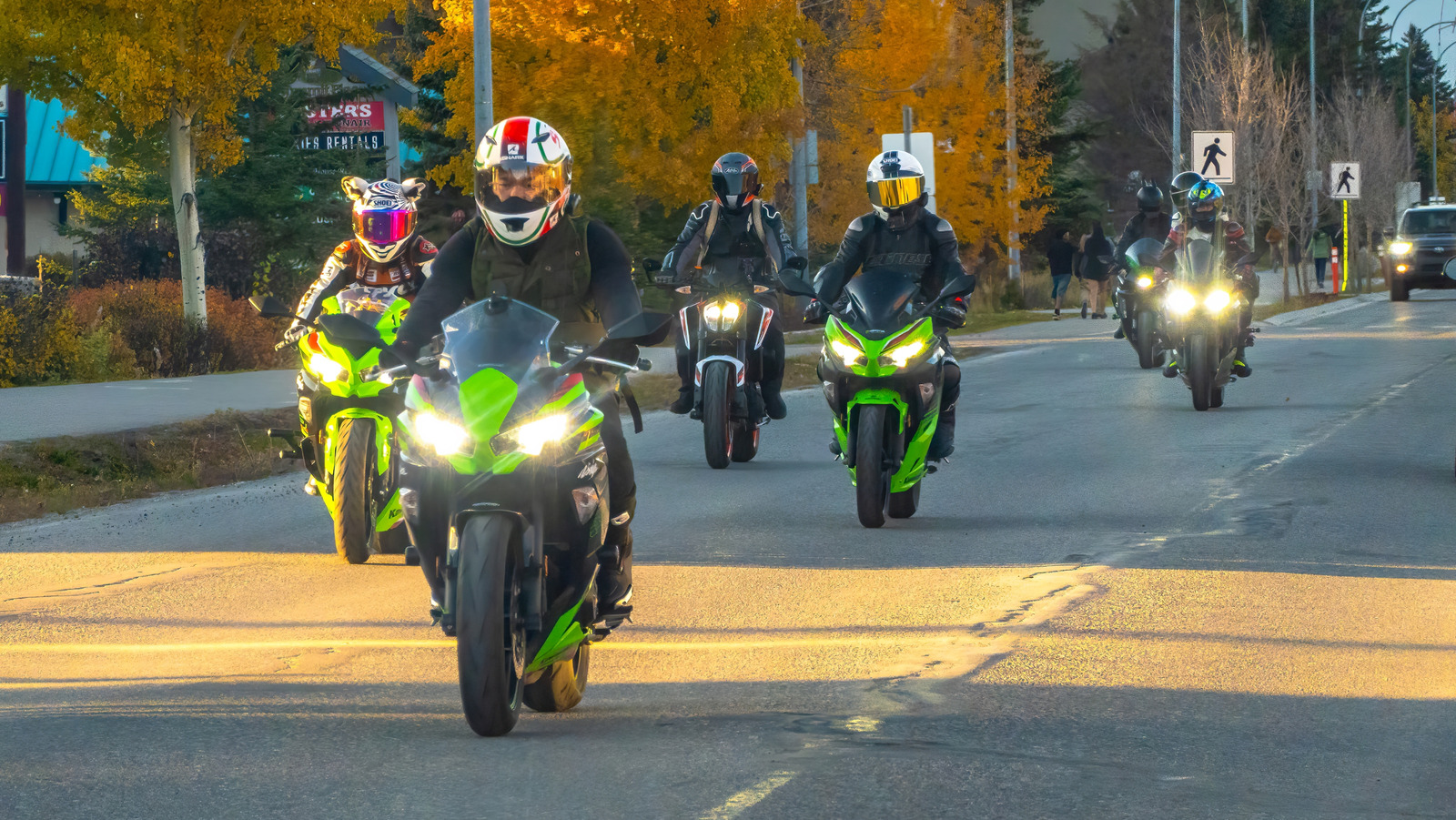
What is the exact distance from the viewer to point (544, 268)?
6426 mm

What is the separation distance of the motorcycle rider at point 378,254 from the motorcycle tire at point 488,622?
4.48 meters

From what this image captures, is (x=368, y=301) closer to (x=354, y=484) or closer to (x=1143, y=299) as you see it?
(x=354, y=484)

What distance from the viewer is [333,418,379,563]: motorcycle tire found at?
9.23 meters

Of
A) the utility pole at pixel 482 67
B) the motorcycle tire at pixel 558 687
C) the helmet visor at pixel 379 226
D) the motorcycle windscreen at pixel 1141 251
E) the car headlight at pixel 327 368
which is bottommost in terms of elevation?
the motorcycle tire at pixel 558 687

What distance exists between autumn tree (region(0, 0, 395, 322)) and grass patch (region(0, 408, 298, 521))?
708 cm

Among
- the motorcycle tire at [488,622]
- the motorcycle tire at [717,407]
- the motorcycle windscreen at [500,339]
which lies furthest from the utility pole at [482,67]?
the motorcycle tire at [488,622]

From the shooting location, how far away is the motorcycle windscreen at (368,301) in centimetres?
958

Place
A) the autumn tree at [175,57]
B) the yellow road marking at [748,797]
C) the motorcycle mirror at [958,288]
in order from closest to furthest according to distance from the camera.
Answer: the yellow road marking at [748,797], the motorcycle mirror at [958,288], the autumn tree at [175,57]

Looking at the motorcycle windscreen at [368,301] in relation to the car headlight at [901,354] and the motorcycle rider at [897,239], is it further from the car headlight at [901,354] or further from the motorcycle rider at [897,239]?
the car headlight at [901,354]

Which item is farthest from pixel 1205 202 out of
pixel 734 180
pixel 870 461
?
pixel 870 461

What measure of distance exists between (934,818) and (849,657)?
2077 millimetres

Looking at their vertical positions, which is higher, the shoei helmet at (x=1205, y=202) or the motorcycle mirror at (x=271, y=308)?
the shoei helmet at (x=1205, y=202)

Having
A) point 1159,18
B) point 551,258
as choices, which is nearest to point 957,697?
point 551,258

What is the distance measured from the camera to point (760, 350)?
13.2 m
